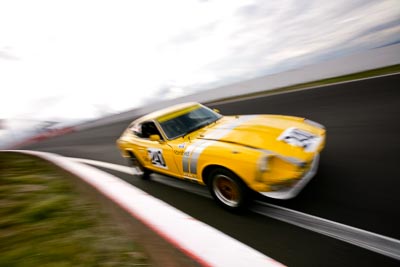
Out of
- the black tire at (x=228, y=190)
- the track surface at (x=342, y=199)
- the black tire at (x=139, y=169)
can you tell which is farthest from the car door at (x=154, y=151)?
the black tire at (x=228, y=190)

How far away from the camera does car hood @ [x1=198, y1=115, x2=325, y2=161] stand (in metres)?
2.82

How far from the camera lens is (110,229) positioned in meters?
2.25

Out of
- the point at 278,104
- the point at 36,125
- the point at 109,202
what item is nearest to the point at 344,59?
the point at 278,104

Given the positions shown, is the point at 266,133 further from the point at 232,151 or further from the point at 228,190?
the point at 228,190

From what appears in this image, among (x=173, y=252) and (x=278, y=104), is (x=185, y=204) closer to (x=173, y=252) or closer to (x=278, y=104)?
(x=173, y=252)

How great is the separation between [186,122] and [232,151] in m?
1.39

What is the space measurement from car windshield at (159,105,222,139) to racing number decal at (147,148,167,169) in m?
0.34

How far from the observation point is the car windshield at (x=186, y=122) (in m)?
3.86

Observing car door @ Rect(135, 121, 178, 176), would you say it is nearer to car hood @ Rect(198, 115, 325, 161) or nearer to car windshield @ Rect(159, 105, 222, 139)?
car windshield @ Rect(159, 105, 222, 139)

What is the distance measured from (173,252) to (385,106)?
604 centimetres

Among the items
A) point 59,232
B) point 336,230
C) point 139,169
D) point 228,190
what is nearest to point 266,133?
point 228,190

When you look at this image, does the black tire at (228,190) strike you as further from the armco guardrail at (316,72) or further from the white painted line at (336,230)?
the armco guardrail at (316,72)

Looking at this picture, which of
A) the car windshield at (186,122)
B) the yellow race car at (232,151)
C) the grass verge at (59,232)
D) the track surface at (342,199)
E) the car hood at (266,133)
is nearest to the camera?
the grass verge at (59,232)

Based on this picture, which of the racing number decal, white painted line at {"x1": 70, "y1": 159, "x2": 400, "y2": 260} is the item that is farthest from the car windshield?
white painted line at {"x1": 70, "y1": 159, "x2": 400, "y2": 260}
